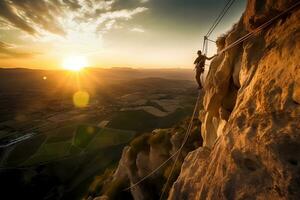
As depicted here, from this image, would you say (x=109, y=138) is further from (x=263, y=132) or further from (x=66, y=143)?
(x=263, y=132)

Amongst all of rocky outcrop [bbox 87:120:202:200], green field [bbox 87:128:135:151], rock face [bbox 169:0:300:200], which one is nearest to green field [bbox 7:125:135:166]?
green field [bbox 87:128:135:151]

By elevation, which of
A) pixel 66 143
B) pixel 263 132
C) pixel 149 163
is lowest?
pixel 66 143

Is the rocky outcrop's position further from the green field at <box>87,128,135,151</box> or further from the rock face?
the green field at <box>87,128,135,151</box>

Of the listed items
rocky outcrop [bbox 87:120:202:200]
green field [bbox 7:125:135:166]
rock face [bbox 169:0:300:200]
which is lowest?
green field [bbox 7:125:135:166]

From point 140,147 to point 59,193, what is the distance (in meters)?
41.0

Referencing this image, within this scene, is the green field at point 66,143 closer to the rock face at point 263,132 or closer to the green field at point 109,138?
the green field at point 109,138

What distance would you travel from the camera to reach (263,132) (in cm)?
623

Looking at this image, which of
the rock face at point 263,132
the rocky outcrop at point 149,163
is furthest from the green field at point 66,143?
the rock face at point 263,132

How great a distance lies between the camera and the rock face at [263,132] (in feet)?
17.5

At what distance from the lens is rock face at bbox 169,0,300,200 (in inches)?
211

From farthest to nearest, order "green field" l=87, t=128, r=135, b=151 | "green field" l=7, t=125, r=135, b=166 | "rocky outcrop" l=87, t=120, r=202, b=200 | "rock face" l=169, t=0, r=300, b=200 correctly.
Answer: "green field" l=87, t=128, r=135, b=151 < "green field" l=7, t=125, r=135, b=166 < "rocky outcrop" l=87, t=120, r=202, b=200 < "rock face" l=169, t=0, r=300, b=200

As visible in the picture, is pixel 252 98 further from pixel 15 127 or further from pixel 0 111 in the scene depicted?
pixel 0 111

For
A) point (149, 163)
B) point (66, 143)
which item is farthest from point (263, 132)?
point (66, 143)

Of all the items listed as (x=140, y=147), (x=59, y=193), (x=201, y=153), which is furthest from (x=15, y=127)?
(x=201, y=153)
